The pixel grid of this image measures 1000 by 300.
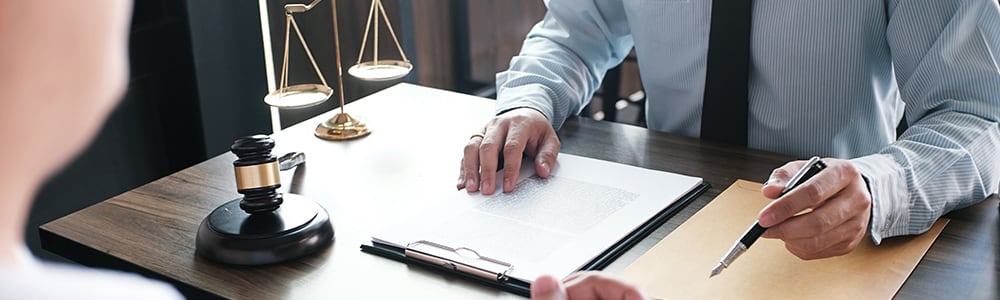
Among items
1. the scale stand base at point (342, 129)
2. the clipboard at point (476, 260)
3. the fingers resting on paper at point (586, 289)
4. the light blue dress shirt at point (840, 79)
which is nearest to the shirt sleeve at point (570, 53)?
the light blue dress shirt at point (840, 79)

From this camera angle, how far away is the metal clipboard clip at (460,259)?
1.16 m

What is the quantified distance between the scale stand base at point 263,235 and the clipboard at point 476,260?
0.07 metres

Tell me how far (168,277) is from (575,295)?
58cm

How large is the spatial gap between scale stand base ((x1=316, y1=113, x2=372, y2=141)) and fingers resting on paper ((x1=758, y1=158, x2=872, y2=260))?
86 cm

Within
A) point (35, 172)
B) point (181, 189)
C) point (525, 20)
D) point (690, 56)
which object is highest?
point (35, 172)

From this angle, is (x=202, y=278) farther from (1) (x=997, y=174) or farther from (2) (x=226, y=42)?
(2) (x=226, y=42)

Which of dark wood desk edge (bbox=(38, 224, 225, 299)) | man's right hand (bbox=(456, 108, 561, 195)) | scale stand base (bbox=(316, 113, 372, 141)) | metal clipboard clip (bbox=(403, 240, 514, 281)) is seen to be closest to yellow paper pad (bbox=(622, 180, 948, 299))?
metal clipboard clip (bbox=(403, 240, 514, 281))

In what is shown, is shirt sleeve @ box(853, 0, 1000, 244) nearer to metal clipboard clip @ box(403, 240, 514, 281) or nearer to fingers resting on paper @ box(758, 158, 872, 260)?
fingers resting on paper @ box(758, 158, 872, 260)

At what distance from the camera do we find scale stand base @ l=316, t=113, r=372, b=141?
177 centimetres

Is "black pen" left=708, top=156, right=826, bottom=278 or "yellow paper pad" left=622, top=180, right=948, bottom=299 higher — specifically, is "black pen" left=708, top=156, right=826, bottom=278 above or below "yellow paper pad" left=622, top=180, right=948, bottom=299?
above

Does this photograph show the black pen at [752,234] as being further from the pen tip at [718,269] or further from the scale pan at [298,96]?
the scale pan at [298,96]

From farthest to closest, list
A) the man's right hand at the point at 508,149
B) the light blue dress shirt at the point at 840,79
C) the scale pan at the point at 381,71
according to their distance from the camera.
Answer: the scale pan at the point at 381,71 < the man's right hand at the point at 508,149 < the light blue dress shirt at the point at 840,79

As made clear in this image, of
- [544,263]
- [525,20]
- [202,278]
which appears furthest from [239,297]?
[525,20]

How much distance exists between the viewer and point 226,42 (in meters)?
3.06
